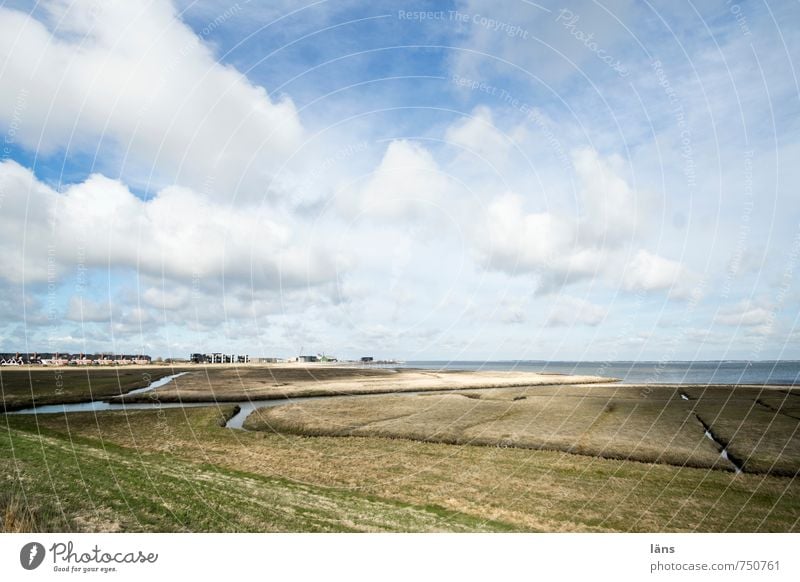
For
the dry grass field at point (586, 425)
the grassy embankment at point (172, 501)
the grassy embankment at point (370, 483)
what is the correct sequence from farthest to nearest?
1. the dry grass field at point (586, 425)
2. the grassy embankment at point (370, 483)
3. the grassy embankment at point (172, 501)

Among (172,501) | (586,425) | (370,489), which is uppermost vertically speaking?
(586,425)

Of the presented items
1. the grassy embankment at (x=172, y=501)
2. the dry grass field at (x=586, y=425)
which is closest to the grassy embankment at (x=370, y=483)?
the grassy embankment at (x=172, y=501)

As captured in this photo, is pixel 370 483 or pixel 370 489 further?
pixel 370 483
